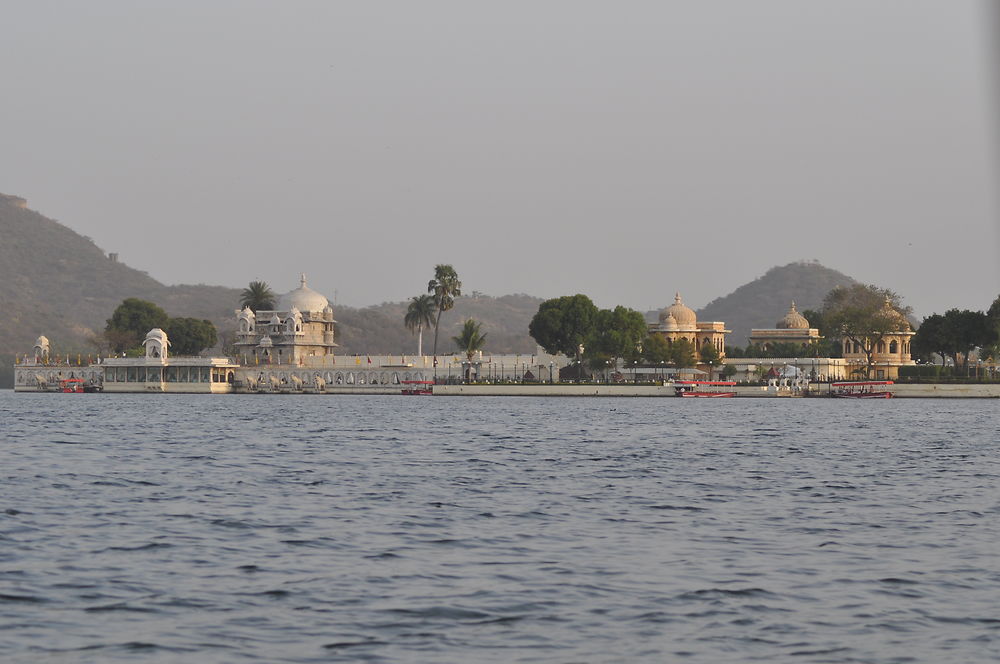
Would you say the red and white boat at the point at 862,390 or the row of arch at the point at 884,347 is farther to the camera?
the row of arch at the point at 884,347

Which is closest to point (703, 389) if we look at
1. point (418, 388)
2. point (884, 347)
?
point (418, 388)

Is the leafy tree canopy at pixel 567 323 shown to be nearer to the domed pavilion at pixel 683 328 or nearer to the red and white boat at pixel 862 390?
the domed pavilion at pixel 683 328

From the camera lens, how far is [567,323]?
6447 inches

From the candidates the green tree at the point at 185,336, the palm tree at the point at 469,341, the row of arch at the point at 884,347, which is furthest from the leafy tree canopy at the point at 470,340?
the row of arch at the point at 884,347

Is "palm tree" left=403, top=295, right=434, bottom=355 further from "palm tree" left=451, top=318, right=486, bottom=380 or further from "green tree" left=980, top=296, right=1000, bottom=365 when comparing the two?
"green tree" left=980, top=296, right=1000, bottom=365

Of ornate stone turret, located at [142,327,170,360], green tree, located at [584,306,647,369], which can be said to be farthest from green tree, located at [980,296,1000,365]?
ornate stone turret, located at [142,327,170,360]

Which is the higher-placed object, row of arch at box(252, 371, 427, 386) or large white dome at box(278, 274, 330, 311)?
large white dome at box(278, 274, 330, 311)

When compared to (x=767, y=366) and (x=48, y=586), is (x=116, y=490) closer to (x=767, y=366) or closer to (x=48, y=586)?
(x=48, y=586)

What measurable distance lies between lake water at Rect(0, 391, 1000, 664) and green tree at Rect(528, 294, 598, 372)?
365ft

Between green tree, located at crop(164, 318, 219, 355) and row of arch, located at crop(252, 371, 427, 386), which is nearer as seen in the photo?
row of arch, located at crop(252, 371, 427, 386)

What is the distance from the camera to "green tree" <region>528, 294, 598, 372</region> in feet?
535

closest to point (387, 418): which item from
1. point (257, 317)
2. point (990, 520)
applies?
point (990, 520)

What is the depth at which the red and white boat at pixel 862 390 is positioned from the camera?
468 feet

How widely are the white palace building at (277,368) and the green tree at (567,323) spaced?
4365mm
